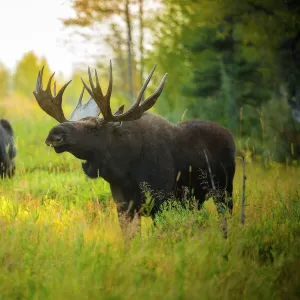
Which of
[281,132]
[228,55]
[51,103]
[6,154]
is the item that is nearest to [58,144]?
[51,103]

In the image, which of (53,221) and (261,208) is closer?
(53,221)

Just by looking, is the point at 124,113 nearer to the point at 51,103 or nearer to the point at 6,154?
the point at 51,103

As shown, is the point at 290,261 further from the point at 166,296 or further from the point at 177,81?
the point at 177,81

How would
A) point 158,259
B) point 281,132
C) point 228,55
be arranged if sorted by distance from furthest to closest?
point 228,55 < point 281,132 < point 158,259

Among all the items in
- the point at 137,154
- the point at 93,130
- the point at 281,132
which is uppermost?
the point at 93,130

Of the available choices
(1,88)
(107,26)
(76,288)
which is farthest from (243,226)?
(1,88)

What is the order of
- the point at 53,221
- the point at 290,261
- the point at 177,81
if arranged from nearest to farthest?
1. the point at 290,261
2. the point at 53,221
3. the point at 177,81

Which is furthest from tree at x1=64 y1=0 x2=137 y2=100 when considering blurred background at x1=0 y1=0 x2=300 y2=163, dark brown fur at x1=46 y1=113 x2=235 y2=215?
dark brown fur at x1=46 y1=113 x2=235 y2=215

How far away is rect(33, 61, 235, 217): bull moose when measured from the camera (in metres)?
5.09

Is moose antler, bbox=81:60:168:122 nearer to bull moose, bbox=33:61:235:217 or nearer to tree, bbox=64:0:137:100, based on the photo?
bull moose, bbox=33:61:235:217

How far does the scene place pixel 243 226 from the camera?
15.5ft

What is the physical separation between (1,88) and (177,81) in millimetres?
44181

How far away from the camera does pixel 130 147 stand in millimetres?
5332

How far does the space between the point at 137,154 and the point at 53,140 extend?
0.99 metres
